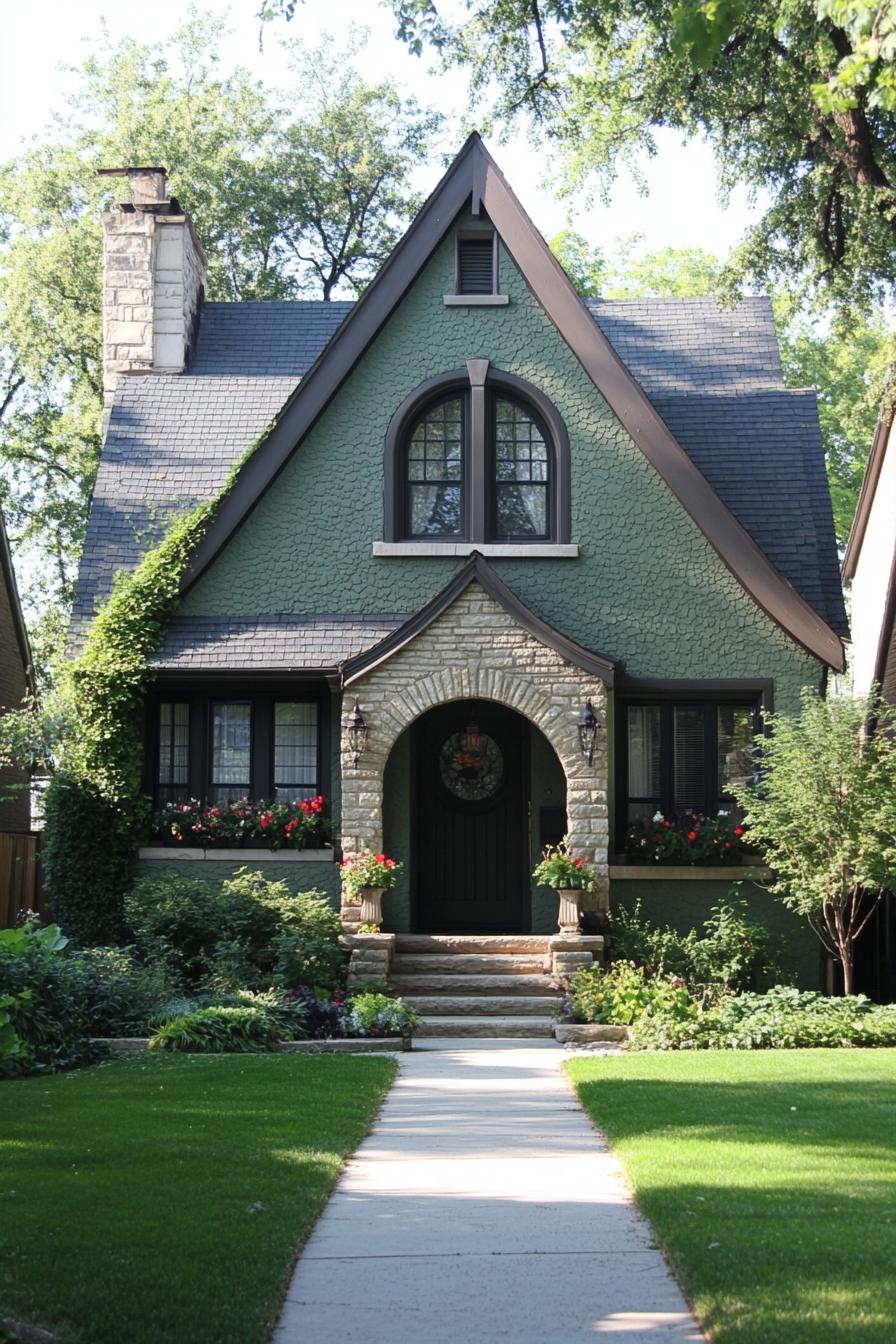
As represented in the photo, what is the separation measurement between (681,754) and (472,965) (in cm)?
330

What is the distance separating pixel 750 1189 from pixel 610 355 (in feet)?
36.7

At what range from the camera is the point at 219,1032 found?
41.6ft

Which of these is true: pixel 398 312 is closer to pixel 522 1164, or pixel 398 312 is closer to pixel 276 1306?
pixel 522 1164

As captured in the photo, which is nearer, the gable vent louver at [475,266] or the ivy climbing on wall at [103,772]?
the ivy climbing on wall at [103,772]

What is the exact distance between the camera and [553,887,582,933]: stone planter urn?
1528 centimetres

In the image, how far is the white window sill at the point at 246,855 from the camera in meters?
16.6

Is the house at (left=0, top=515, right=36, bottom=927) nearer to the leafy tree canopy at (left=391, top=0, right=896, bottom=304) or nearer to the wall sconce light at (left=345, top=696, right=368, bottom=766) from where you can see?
the wall sconce light at (left=345, top=696, right=368, bottom=766)

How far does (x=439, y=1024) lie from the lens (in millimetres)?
14445

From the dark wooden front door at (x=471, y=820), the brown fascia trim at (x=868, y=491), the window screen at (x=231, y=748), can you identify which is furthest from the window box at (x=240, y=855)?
the brown fascia trim at (x=868, y=491)

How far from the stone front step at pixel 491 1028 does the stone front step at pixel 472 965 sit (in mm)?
876

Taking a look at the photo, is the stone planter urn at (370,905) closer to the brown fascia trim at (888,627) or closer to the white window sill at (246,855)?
the white window sill at (246,855)

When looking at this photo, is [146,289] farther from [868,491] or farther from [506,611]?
[868,491]

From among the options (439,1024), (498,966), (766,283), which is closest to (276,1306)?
(439,1024)

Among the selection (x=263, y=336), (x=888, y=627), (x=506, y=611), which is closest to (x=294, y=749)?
(x=506, y=611)
